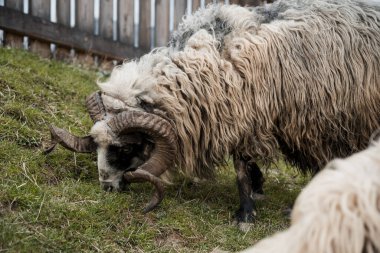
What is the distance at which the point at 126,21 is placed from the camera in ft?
25.8

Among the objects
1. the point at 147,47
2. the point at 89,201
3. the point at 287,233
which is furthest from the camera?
the point at 147,47

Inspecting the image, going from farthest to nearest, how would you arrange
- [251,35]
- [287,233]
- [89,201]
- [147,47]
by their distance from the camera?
1. [147,47]
2. [251,35]
3. [89,201]
4. [287,233]

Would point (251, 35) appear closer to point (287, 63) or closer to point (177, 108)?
point (287, 63)

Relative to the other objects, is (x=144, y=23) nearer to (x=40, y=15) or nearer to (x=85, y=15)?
(x=85, y=15)

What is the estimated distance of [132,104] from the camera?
179 inches

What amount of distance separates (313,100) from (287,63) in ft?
1.25

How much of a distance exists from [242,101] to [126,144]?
→ 3.41ft

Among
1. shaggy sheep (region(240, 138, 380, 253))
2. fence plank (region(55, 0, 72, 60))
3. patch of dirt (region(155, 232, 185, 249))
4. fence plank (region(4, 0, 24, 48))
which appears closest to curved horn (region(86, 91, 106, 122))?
patch of dirt (region(155, 232, 185, 249))

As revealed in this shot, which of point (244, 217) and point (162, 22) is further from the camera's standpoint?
point (162, 22)

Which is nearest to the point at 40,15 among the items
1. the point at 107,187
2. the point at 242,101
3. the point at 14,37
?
the point at 14,37

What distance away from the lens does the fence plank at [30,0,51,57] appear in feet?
23.2

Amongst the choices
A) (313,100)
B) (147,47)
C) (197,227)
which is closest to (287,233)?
(197,227)

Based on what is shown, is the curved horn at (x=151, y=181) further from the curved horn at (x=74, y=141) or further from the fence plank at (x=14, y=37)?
the fence plank at (x=14, y=37)

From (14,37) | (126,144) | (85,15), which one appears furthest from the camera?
(85,15)
